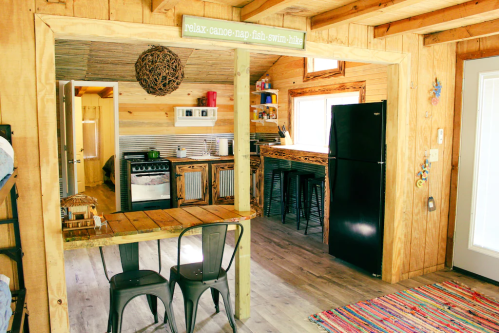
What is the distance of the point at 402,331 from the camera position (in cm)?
296

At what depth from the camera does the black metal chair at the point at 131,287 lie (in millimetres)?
2566

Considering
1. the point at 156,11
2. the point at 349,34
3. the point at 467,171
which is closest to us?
the point at 156,11

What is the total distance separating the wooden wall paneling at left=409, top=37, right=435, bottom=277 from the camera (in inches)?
150

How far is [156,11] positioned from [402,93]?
7.60 feet

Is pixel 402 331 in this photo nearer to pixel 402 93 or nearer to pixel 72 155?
pixel 402 93

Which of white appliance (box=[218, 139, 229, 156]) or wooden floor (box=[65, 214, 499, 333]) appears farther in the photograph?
white appliance (box=[218, 139, 229, 156])

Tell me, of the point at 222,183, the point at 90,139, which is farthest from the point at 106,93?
the point at 222,183

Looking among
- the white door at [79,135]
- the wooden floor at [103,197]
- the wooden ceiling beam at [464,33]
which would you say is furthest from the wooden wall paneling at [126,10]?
the white door at [79,135]

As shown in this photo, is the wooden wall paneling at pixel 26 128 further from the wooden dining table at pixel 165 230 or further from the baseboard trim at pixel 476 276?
the baseboard trim at pixel 476 276

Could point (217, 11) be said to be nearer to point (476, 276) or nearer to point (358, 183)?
point (358, 183)

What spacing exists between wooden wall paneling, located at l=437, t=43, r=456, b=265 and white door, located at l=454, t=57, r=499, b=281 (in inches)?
4.4

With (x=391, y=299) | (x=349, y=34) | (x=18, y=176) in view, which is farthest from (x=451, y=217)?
(x=18, y=176)

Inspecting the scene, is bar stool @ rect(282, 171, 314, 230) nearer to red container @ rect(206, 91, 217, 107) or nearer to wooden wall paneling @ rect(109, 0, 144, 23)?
red container @ rect(206, 91, 217, 107)

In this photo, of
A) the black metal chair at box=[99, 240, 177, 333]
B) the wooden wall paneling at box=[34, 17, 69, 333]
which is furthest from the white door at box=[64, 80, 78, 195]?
the wooden wall paneling at box=[34, 17, 69, 333]
